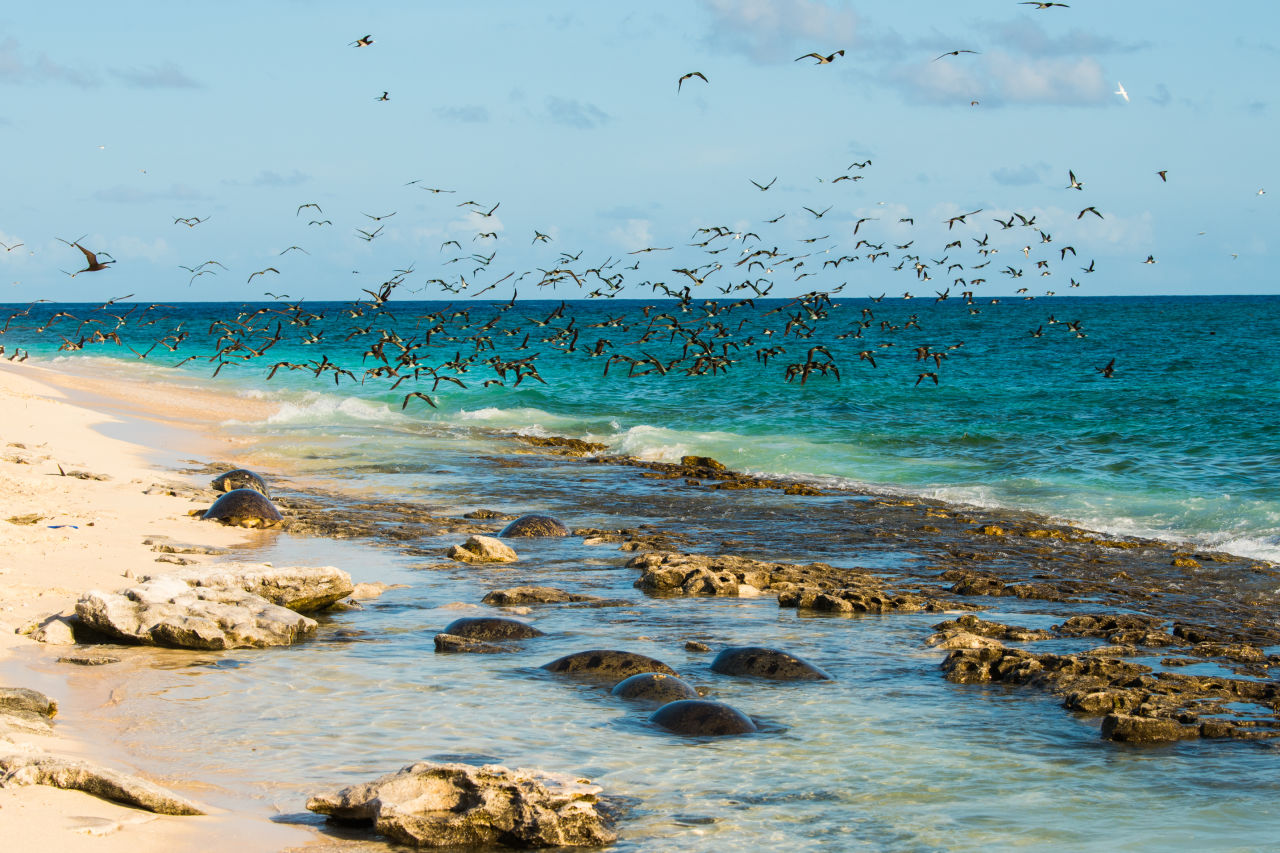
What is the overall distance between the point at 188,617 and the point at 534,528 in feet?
24.4

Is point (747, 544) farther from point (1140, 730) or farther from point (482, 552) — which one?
point (1140, 730)

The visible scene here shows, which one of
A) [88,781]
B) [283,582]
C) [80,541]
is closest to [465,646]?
[283,582]

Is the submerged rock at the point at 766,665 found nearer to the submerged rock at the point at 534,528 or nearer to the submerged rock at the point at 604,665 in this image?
the submerged rock at the point at 604,665

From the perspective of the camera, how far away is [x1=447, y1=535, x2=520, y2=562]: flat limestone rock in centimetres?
1492

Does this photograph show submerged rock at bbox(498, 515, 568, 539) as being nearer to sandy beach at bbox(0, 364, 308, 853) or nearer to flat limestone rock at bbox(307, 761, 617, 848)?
sandy beach at bbox(0, 364, 308, 853)

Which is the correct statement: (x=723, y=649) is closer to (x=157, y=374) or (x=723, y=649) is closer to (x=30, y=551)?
(x=30, y=551)

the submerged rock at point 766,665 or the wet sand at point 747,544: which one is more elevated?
the wet sand at point 747,544

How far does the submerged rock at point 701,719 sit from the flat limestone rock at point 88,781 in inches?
143

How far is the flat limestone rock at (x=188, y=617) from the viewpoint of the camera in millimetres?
9883

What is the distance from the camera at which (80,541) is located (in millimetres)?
13594

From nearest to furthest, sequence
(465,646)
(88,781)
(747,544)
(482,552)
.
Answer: (88,781) → (465,646) → (482,552) → (747,544)

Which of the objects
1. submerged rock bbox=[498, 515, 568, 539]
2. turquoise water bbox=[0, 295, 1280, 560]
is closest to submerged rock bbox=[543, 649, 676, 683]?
turquoise water bbox=[0, 295, 1280, 560]

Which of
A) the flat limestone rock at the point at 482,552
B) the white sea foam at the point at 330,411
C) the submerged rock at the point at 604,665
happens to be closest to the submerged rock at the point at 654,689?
the submerged rock at the point at 604,665

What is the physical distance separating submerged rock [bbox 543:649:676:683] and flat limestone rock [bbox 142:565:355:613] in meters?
3.01
